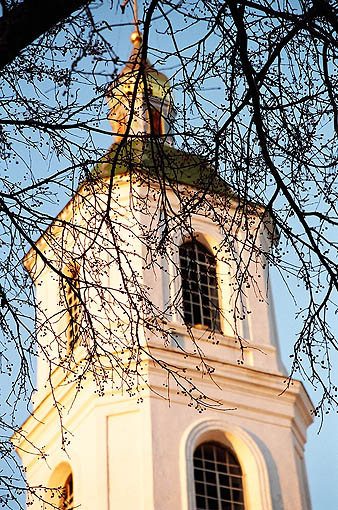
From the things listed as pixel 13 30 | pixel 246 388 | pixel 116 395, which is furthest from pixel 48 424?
pixel 13 30

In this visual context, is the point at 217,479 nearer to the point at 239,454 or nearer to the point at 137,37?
the point at 239,454

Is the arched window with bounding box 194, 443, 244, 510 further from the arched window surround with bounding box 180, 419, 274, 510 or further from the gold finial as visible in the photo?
the gold finial

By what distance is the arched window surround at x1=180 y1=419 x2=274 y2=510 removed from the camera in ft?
66.3

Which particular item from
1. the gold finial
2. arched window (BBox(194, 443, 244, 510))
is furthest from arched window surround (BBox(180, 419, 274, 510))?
the gold finial

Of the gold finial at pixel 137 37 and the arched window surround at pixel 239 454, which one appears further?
the arched window surround at pixel 239 454

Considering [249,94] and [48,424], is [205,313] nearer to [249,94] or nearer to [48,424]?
[48,424]

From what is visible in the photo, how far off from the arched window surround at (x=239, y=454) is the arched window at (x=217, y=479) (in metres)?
0.11

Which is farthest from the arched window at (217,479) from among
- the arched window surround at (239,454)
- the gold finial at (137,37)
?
the gold finial at (137,37)

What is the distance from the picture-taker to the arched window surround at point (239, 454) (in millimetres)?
20203

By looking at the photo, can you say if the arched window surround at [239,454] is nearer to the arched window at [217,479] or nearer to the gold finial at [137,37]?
the arched window at [217,479]

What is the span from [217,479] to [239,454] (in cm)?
58

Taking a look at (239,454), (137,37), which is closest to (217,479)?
(239,454)

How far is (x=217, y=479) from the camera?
2067cm

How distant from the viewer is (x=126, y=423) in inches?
798
